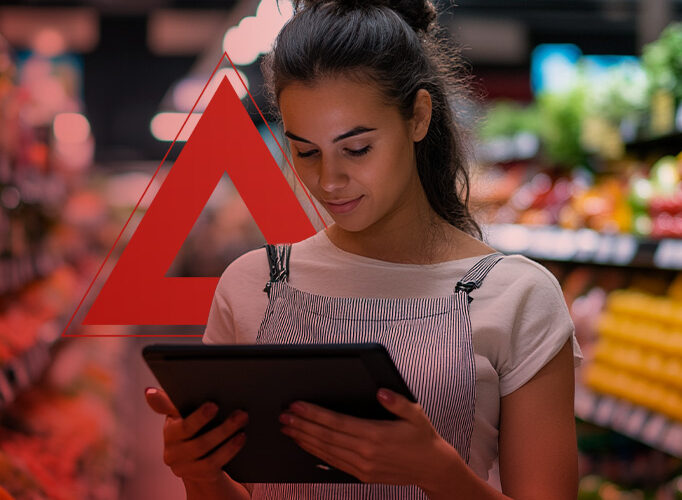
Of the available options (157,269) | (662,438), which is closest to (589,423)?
(662,438)

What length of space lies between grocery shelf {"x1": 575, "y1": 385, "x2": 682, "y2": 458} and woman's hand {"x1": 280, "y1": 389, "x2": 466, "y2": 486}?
172 centimetres

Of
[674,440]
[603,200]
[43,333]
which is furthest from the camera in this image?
[603,200]

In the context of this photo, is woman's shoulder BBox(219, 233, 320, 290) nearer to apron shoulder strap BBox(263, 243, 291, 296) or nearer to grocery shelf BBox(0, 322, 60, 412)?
apron shoulder strap BBox(263, 243, 291, 296)

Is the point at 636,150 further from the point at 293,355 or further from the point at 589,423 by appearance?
the point at 293,355

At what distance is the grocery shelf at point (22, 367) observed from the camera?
2.44 meters

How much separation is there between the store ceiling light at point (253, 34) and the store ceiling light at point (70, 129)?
374 cm

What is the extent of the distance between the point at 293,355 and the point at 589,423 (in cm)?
323

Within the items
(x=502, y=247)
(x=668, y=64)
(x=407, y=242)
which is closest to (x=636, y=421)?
(x=668, y=64)

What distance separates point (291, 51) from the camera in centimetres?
131

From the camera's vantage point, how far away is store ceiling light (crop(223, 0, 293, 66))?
1.80 metres

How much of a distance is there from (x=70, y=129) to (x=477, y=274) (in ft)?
16.6

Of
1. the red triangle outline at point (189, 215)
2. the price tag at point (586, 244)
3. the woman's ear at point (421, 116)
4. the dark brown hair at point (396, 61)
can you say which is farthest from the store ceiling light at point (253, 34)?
the price tag at point (586, 244)

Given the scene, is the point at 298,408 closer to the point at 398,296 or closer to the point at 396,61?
the point at 398,296

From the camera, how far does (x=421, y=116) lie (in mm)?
1363
